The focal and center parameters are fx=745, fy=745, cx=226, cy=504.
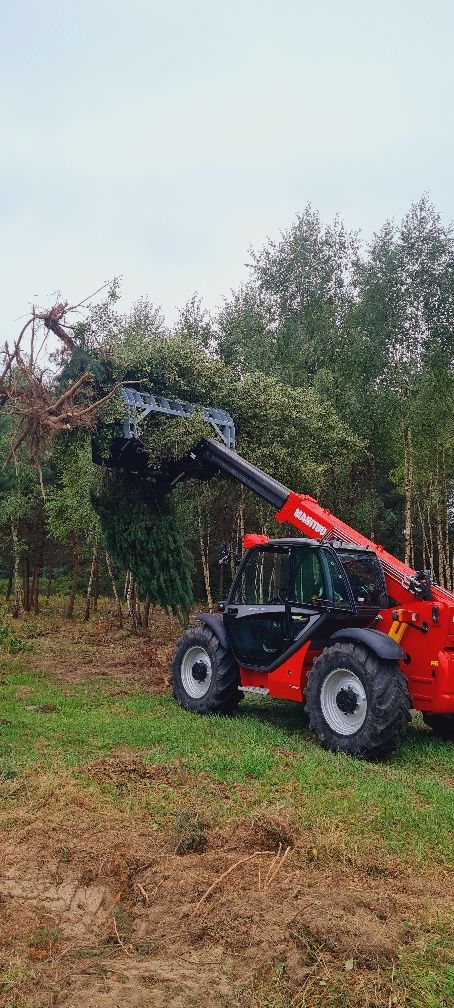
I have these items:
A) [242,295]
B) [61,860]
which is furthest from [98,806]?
[242,295]

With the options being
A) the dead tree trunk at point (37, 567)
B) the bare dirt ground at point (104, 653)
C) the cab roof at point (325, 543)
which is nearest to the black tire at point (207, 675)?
the bare dirt ground at point (104, 653)

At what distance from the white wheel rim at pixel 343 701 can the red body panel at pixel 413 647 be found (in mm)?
633

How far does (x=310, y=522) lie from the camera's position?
34.6 ft

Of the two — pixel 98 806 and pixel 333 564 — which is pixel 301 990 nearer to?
pixel 98 806

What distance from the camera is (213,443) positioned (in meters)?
13.1

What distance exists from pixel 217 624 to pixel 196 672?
0.81m

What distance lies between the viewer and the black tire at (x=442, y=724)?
31.0ft

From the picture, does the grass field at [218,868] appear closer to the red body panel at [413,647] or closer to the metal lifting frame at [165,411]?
the red body panel at [413,647]

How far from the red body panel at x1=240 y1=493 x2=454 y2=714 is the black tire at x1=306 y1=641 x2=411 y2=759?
1.49ft

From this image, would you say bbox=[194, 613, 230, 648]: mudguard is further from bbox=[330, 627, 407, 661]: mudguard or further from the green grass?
bbox=[330, 627, 407, 661]: mudguard

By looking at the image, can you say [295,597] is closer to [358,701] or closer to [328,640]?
[328,640]

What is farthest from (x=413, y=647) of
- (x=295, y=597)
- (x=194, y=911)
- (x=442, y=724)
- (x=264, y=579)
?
(x=194, y=911)

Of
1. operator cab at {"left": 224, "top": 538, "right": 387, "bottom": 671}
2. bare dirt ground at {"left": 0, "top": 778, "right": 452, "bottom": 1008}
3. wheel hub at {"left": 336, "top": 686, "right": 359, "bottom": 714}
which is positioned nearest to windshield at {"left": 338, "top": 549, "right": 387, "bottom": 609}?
operator cab at {"left": 224, "top": 538, "right": 387, "bottom": 671}

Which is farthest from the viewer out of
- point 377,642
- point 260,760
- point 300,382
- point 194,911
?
point 300,382
